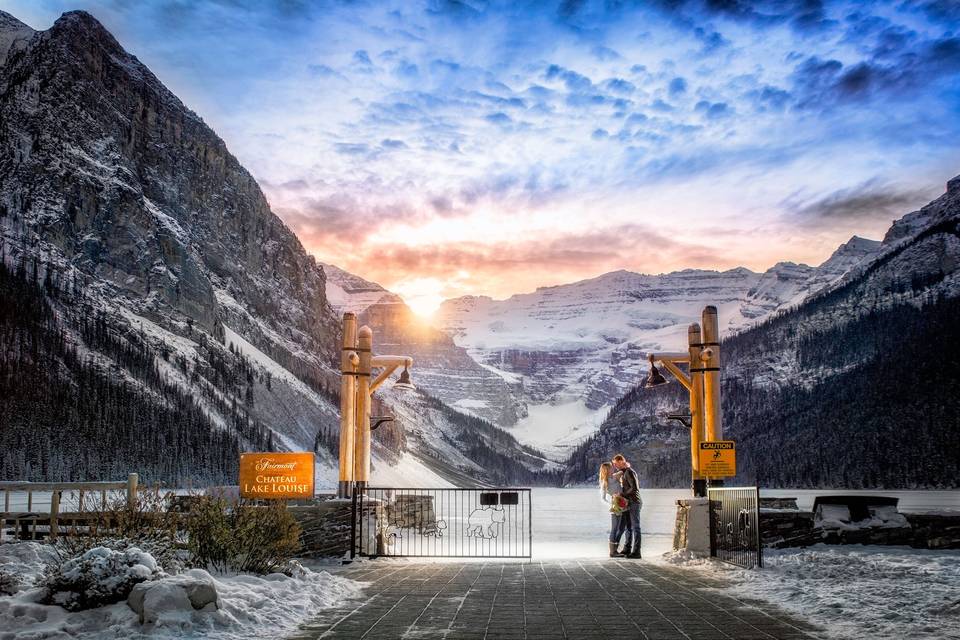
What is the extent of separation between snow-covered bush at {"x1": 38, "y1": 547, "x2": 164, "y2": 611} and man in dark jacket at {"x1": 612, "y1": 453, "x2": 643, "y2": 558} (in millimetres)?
11147

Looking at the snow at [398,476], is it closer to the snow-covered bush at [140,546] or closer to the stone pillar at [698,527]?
the stone pillar at [698,527]

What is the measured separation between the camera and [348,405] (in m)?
19.3

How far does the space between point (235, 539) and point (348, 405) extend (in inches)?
270

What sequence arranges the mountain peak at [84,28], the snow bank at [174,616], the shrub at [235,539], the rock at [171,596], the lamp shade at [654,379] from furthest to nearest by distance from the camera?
the mountain peak at [84,28], the lamp shade at [654,379], the shrub at [235,539], the rock at [171,596], the snow bank at [174,616]

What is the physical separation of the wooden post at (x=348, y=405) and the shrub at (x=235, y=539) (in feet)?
18.6

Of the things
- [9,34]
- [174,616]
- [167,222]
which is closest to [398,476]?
[167,222]

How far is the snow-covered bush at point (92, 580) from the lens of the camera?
367 inches

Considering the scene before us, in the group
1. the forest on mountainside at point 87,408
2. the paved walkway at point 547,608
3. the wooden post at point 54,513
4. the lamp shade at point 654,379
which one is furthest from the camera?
the forest on mountainside at point 87,408

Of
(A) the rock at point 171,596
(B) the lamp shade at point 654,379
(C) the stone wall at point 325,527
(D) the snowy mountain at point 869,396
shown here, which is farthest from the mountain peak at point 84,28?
(A) the rock at point 171,596

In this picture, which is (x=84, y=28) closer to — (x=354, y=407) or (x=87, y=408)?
(x=87, y=408)

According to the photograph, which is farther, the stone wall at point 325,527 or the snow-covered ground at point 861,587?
the stone wall at point 325,527

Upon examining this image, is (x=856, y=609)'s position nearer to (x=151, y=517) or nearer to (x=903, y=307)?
(x=151, y=517)

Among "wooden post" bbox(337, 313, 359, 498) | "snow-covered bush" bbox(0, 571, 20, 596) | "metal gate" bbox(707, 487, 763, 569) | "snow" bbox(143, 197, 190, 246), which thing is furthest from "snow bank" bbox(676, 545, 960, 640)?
"snow" bbox(143, 197, 190, 246)

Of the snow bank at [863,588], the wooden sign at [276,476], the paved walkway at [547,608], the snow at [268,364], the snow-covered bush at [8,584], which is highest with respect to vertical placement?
the snow at [268,364]
